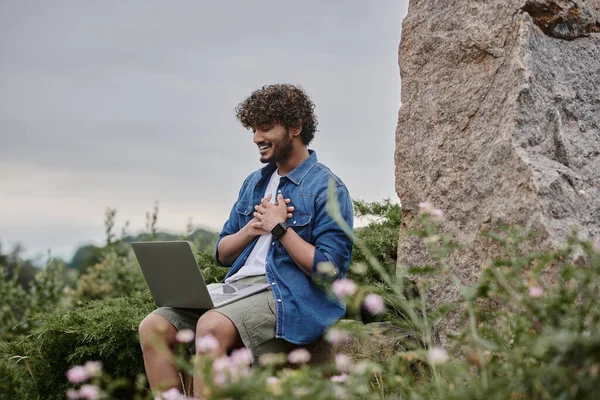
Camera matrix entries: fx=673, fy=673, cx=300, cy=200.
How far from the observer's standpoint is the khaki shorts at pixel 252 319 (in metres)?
3.49

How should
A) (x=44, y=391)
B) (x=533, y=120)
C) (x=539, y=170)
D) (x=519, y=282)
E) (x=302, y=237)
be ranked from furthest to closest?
(x=44, y=391) → (x=302, y=237) → (x=533, y=120) → (x=539, y=170) → (x=519, y=282)

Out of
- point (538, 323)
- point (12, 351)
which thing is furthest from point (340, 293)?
point (12, 351)

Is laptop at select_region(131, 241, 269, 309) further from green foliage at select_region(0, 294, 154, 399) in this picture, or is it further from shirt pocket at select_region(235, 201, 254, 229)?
green foliage at select_region(0, 294, 154, 399)

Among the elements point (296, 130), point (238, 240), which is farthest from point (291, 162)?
point (238, 240)

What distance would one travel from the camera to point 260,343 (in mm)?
3570

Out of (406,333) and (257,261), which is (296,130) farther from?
(406,333)

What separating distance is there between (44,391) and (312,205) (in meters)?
2.51

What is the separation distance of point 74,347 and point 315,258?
219cm

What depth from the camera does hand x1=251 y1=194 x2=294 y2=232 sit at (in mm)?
3711

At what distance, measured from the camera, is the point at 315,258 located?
3.55m

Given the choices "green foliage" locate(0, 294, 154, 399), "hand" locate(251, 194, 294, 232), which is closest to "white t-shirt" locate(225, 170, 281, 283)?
"hand" locate(251, 194, 294, 232)

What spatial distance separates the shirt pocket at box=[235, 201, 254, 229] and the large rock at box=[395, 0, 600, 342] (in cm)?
93

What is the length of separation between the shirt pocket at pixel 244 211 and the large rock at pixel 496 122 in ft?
3.05

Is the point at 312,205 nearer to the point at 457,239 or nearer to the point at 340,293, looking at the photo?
the point at 457,239
